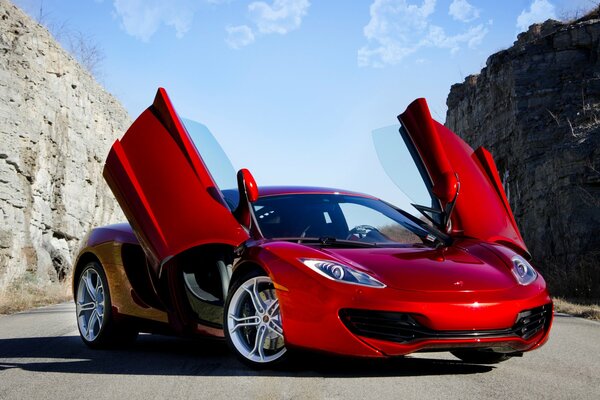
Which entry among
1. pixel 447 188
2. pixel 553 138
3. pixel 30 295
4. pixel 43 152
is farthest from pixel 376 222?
pixel 43 152

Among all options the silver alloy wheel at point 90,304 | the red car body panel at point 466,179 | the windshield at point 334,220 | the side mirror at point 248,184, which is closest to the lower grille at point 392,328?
the windshield at point 334,220

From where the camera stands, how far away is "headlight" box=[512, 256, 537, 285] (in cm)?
489

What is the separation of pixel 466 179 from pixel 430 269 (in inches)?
68.1

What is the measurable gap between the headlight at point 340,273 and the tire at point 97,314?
248cm

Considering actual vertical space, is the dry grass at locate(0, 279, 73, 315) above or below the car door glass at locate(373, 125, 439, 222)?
below

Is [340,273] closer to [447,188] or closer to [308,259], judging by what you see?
[308,259]

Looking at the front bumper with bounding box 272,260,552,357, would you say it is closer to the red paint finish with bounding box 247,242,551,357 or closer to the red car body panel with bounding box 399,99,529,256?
the red paint finish with bounding box 247,242,551,357

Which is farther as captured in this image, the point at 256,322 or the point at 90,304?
the point at 90,304

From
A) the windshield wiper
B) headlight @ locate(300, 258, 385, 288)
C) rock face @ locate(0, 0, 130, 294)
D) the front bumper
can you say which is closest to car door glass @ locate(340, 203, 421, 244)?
the windshield wiper

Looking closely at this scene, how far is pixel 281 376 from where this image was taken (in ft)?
15.1

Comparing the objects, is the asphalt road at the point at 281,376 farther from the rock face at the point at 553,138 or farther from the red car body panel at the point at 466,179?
the rock face at the point at 553,138

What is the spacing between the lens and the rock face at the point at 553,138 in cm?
1717

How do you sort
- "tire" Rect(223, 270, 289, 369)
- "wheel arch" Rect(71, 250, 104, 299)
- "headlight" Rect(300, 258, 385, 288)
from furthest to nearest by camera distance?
"wheel arch" Rect(71, 250, 104, 299) → "tire" Rect(223, 270, 289, 369) → "headlight" Rect(300, 258, 385, 288)

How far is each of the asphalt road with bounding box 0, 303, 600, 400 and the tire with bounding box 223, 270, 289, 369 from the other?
112mm
